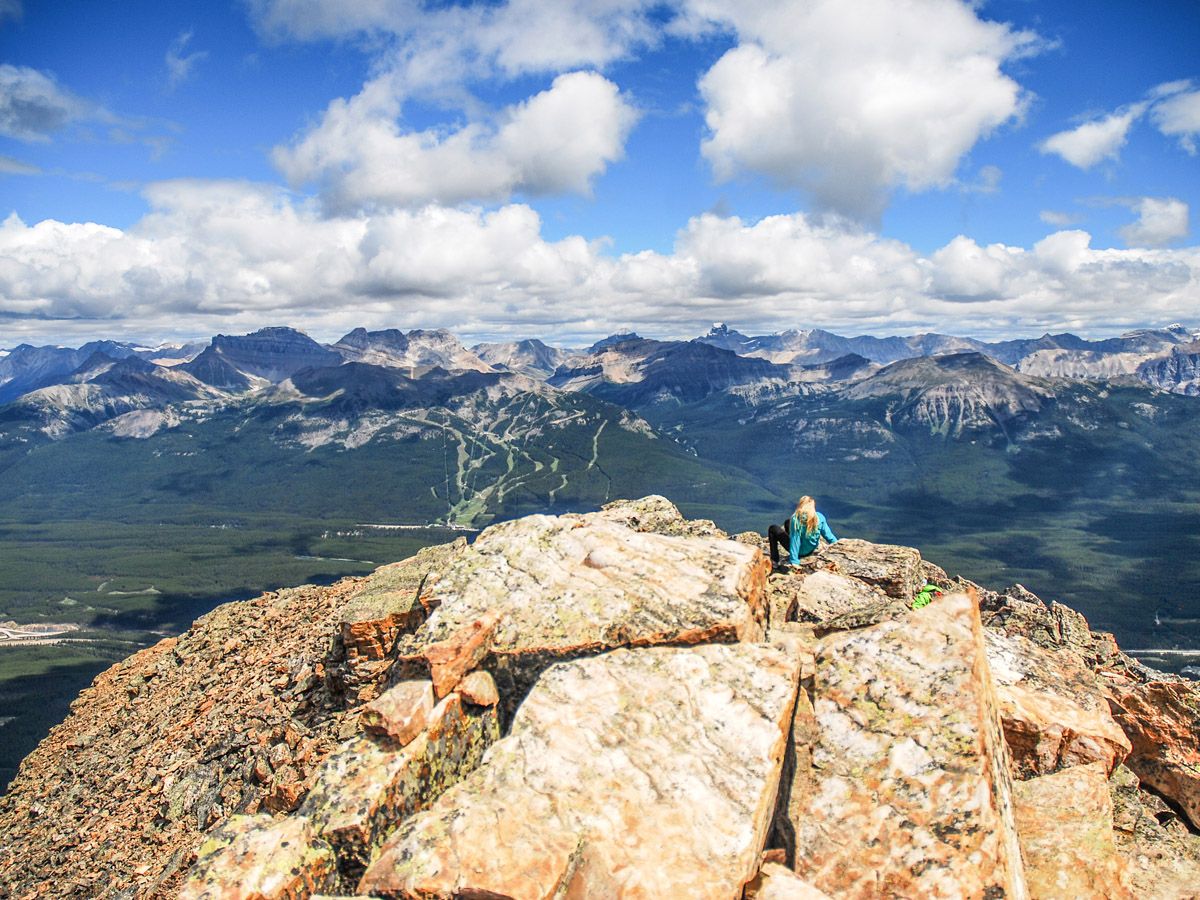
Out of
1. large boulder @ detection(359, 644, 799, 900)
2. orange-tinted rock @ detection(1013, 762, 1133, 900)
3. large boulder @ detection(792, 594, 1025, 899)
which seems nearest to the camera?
large boulder @ detection(359, 644, 799, 900)

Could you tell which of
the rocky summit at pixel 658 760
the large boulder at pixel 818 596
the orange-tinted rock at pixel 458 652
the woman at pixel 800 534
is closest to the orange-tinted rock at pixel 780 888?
the rocky summit at pixel 658 760

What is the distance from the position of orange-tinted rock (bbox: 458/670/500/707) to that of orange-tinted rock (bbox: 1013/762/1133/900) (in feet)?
37.1

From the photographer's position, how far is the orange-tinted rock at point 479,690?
1470cm

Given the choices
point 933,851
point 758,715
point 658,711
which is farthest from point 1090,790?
point 658,711

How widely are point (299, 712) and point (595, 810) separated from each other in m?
14.4

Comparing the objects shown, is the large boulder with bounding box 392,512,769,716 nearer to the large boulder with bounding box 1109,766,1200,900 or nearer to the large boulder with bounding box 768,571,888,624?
the large boulder with bounding box 768,571,888,624

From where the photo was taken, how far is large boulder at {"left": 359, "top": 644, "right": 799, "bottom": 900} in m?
10.4

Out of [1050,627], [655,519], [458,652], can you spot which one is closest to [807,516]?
[655,519]

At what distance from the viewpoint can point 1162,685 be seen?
20.2 m

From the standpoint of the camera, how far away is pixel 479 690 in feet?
48.7

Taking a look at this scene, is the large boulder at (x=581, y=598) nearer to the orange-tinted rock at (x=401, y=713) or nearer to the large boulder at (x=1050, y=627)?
the orange-tinted rock at (x=401, y=713)

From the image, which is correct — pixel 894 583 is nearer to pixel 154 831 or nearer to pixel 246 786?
pixel 246 786

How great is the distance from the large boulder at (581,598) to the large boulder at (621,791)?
84 cm

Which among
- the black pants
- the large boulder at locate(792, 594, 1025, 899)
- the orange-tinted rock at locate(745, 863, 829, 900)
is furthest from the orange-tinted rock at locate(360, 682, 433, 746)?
the black pants
